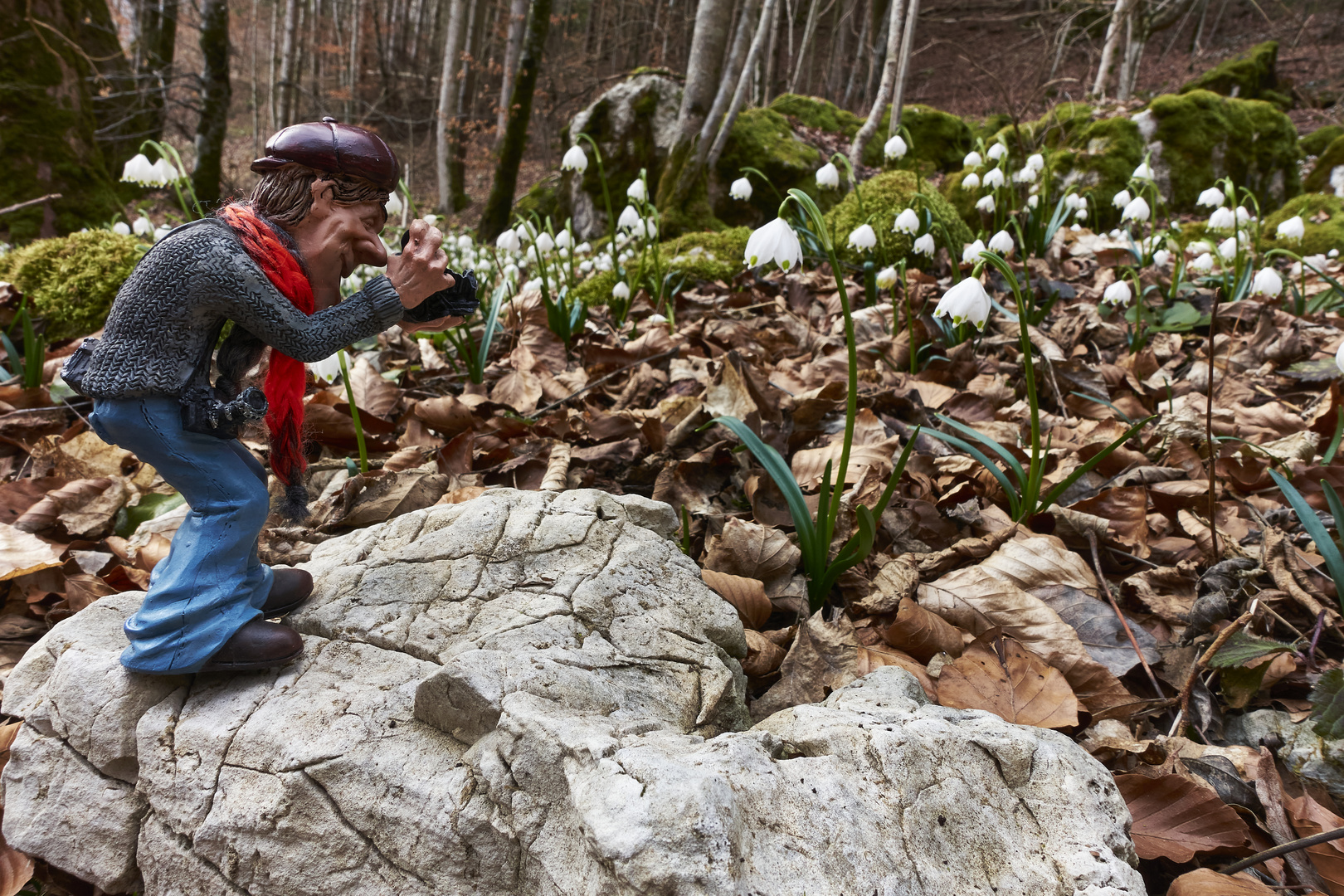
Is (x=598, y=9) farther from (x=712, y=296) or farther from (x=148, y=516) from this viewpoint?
(x=148, y=516)

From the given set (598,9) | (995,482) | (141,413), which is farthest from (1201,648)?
(598,9)

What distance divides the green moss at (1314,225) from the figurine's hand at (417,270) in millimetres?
5950

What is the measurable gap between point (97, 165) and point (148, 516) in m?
5.70

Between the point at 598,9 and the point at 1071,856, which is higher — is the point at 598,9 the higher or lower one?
the higher one

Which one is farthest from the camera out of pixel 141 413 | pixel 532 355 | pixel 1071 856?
pixel 532 355

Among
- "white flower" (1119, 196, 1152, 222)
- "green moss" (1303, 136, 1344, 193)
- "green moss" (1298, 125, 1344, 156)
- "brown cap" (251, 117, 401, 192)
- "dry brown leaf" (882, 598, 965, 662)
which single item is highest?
"green moss" (1298, 125, 1344, 156)

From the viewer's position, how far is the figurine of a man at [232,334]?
3.77 ft

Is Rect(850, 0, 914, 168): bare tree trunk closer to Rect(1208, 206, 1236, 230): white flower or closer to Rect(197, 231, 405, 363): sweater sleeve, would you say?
Rect(1208, 206, 1236, 230): white flower

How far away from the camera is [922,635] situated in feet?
5.36

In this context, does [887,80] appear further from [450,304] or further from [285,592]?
[285,592]

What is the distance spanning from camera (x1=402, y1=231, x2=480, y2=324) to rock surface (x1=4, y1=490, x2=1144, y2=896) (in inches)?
22.0

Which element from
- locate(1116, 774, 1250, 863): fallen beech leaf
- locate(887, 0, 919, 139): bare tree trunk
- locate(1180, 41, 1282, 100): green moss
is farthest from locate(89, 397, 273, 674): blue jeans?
locate(1180, 41, 1282, 100): green moss

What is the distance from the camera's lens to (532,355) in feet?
11.2

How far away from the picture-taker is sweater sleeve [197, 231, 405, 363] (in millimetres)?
1146
